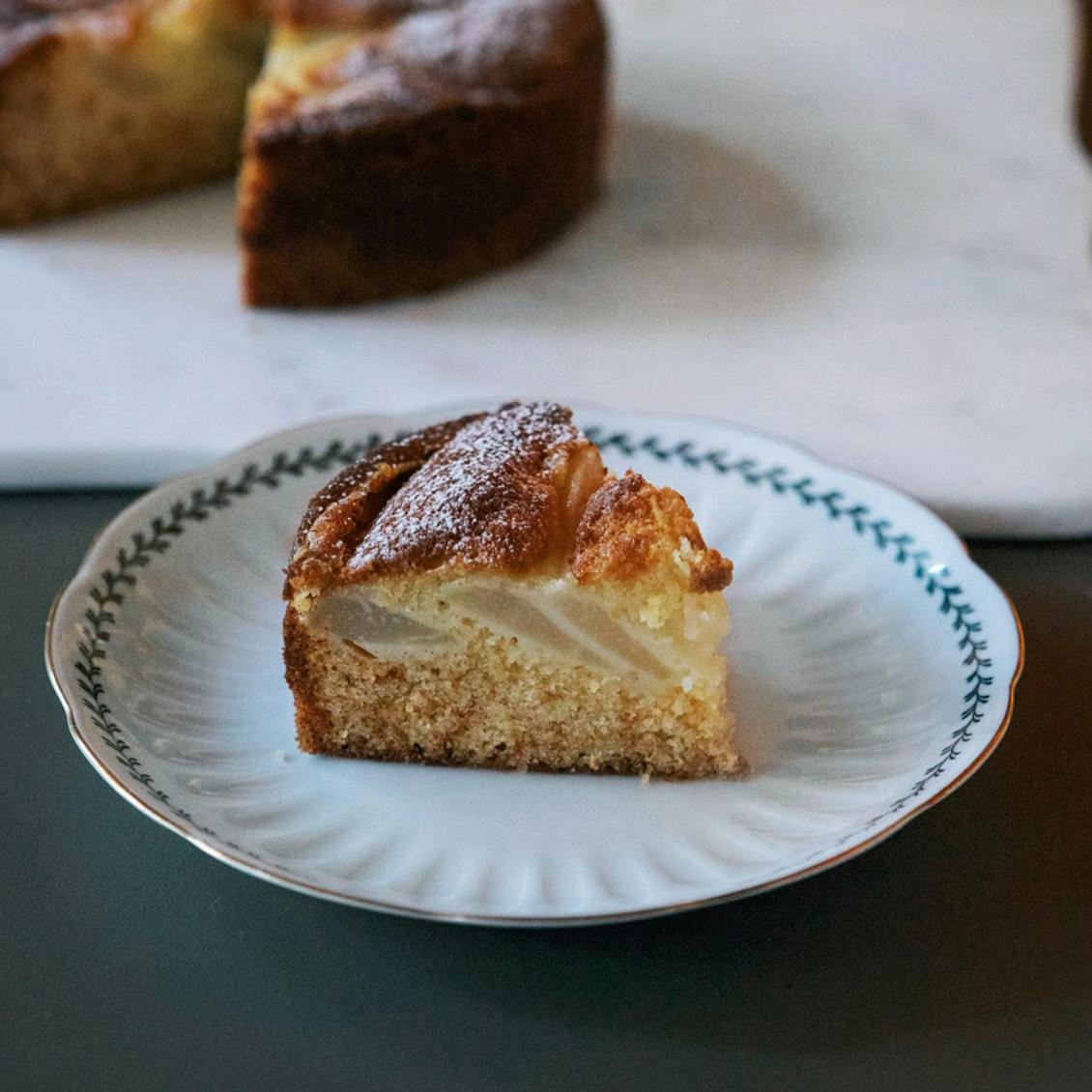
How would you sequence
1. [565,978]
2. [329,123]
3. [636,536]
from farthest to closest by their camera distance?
[329,123]
[636,536]
[565,978]

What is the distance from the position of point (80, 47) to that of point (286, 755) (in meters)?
2.10

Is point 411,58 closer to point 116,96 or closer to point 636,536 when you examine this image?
point 116,96

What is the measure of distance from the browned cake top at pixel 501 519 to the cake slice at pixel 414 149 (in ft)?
3.89

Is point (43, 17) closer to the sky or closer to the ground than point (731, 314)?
closer to the sky

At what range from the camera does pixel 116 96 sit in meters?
3.30

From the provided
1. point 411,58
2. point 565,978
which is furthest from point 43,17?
point 565,978

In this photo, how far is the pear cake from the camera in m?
1.62

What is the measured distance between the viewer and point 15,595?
2.04m

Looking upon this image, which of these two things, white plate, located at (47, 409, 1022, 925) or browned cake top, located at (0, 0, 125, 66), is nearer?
white plate, located at (47, 409, 1022, 925)

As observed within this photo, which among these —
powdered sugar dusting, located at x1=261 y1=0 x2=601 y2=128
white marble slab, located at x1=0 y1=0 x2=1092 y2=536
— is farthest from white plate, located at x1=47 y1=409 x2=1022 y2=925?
powdered sugar dusting, located at x1=261 y1=0 x2=601 y2=128

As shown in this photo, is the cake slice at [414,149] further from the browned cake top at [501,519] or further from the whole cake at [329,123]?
the browned cake top at [501,519]

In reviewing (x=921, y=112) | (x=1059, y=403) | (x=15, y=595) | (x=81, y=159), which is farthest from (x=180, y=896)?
(x=921, y=112)

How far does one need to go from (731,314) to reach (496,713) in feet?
4.74

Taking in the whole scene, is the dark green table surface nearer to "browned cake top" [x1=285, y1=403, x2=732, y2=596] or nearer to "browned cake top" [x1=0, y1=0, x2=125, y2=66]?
"browned cake top" [x1=285, y1=403, x2=732, y2=596]
